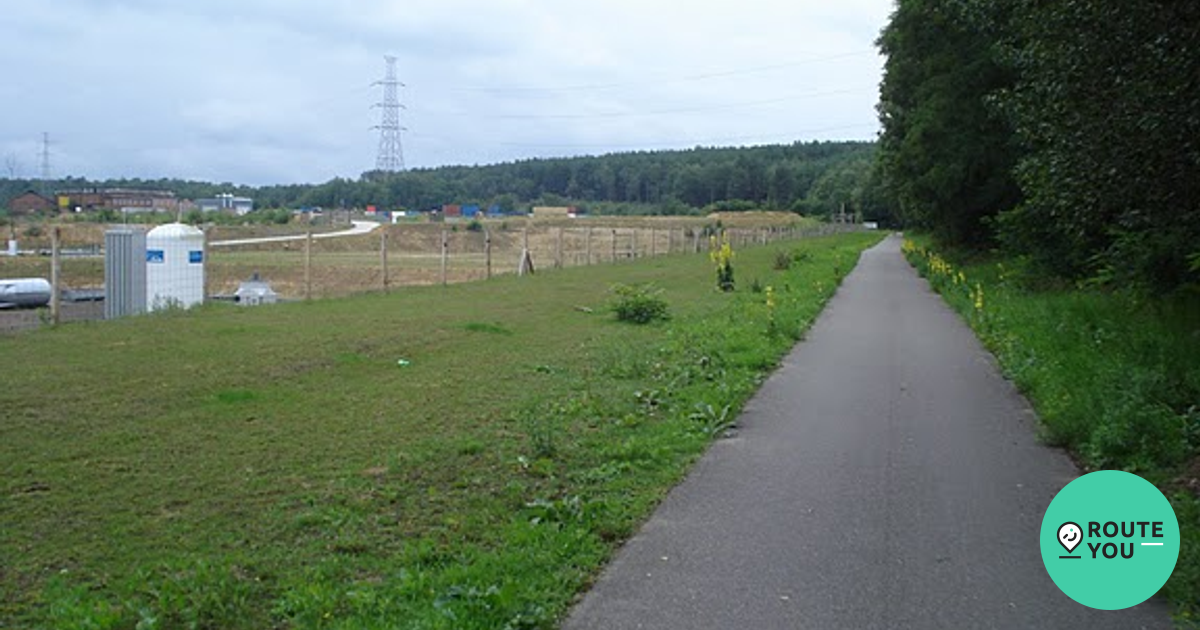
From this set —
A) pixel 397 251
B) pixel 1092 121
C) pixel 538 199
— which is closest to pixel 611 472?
pixel 1092 121

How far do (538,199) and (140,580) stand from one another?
127617 millimetres

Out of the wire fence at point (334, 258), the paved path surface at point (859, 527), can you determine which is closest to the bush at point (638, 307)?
the wire fence at point (334, 258)

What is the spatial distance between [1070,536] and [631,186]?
138 meters

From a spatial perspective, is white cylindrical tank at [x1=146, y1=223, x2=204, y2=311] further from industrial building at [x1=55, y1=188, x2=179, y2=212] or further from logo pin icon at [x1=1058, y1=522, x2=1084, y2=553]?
industrial building at [x1=55, y1=188, x2=179, y2=212]

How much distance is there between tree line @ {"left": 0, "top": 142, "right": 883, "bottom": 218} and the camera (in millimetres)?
110125

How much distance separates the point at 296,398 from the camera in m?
10.2

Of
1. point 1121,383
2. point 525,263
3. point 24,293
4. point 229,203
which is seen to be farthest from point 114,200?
point 1121,383

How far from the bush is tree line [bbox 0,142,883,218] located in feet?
265

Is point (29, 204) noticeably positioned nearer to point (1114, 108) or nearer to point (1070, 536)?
point (1114, 108)

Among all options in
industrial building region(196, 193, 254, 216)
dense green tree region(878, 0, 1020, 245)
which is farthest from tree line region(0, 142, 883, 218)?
dense green tree region(878, 0, 1020, 245)

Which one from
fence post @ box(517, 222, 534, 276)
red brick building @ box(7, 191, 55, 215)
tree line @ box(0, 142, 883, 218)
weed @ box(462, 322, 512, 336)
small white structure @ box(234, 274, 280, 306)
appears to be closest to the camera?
weed @ box(462, 322, 512, 336)

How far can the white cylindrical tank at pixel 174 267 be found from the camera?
754 inches

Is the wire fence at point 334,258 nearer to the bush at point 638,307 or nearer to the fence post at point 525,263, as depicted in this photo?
the fence post at point 525,263

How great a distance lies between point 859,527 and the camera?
6.40 metres
